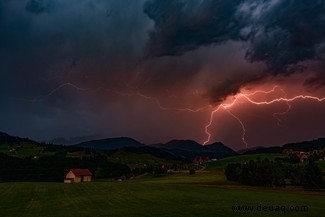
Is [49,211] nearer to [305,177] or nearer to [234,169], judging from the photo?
[305,177]

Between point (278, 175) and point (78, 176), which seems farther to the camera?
point (78, 176)

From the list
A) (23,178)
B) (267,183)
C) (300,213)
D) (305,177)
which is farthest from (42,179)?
(300,213)

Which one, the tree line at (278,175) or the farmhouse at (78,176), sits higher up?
the farmhouse at (78,176)

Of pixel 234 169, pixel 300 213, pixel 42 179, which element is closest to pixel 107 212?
pixel 300 213

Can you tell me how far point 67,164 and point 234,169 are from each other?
110462mm

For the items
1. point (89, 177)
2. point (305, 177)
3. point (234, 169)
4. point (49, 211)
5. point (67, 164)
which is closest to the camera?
point (49, 211)

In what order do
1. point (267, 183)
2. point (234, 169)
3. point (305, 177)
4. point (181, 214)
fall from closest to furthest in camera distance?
point (181, 214) → point (305, 177) → point (267, 183) → point (234, 169)

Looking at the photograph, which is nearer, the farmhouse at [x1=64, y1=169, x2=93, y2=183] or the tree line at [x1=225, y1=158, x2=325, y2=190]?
the tree line at [x1=225, y1=158, x2=325, y2=190]

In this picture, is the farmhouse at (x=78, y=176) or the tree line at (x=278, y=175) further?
the farmhouse at (x=78, y=176)

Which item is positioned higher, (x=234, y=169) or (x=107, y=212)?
(x=234, y=169)

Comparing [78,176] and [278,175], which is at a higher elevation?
[78,176]

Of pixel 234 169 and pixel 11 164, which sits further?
pixel 11 164

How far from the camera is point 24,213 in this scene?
139 ft

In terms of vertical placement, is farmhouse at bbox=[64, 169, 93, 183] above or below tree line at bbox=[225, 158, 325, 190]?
above
